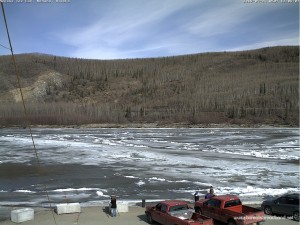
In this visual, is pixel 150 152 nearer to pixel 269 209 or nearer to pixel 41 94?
pixel 269 209

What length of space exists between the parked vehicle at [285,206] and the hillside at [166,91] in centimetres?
8607

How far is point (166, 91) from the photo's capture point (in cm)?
16150

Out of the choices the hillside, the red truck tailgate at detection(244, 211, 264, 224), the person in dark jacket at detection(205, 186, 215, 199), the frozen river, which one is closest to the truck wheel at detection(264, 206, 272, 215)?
the person in dark jacket at detection(205, 186, 215, 199)

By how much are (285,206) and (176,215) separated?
497 cm

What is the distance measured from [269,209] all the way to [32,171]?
21591 mm

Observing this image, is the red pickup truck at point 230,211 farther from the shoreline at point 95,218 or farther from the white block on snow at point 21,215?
the white block on snow at point 21,215

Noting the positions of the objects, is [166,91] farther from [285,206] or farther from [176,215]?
[176,215]

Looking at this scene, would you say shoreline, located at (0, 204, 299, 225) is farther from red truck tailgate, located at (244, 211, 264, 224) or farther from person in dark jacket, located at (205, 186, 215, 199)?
person in dark jacket, located at (205, 186, 215, 199)

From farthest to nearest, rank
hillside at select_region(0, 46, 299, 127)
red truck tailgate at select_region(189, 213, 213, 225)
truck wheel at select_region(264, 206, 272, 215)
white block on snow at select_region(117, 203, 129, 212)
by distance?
hillside at select_region(0, 46, 299, 127)
white block on snow at select_region(117, 203, 129, 212)
truck wheel at select_region(264, 206, 272, 215)
red truck tailgate at select_region(189, 213, 213, 225)

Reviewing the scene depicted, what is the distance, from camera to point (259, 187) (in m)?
25.4

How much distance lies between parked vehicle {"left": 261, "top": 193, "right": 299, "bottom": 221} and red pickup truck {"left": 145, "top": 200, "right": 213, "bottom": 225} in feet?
13.9

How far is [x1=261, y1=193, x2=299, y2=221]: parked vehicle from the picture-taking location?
622 inches

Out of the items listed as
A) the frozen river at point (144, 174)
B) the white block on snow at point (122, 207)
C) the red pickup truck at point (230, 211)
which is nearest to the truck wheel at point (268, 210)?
the red pickup truck at point (230, 211)

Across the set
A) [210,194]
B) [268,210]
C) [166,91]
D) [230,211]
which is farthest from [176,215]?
[166,91]
